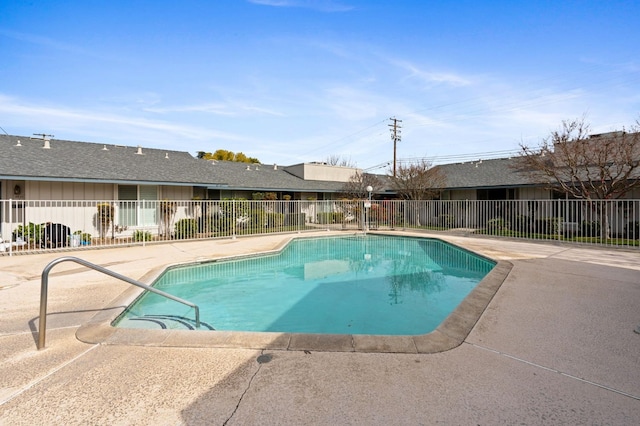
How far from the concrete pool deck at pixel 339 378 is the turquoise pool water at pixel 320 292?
1.47m

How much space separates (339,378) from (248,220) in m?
14.4

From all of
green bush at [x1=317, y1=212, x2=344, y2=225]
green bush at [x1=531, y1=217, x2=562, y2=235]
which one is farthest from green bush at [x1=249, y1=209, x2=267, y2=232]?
green bush at [x1=531, y1=217, x2=562, y2=235]

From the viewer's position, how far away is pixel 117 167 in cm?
1491

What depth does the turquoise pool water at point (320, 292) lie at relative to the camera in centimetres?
540

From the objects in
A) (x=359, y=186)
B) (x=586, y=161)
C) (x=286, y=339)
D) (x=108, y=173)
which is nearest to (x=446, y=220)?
(x=359, y=186)

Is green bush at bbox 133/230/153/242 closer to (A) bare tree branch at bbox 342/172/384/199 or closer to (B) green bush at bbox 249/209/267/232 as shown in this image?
(B) green bush at bbox 249/209/267/232

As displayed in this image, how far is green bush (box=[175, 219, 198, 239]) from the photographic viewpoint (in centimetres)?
1410

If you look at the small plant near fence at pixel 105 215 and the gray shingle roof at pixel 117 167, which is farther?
the small plant near fence at pixel 105 215

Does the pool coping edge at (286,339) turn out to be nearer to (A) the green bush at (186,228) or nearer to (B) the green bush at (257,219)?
(A) the green bush at (186,228)

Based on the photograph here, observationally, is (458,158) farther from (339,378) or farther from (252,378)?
(252,378)

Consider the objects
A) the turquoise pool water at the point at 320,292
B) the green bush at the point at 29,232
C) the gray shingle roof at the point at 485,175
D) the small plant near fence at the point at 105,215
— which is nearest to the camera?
the turquoise pool water at the point at 320,292

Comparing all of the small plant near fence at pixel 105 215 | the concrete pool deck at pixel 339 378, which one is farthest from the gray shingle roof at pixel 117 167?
the concrete pool deck at pixel 339 378

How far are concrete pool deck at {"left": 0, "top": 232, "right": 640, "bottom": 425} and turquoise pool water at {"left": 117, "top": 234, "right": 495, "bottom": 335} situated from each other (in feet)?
4.82

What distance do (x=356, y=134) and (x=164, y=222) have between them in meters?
28.6
